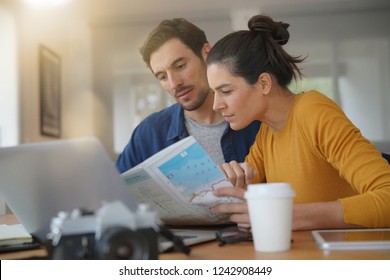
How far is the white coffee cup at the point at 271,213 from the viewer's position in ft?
2.21

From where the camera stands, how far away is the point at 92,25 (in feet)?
3.97

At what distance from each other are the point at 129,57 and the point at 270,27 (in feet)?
1.16

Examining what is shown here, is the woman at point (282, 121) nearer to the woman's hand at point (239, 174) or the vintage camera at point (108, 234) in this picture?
the woman's hand at point (239, 174)

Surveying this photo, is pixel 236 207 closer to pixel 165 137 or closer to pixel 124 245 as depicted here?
pixel 124 245

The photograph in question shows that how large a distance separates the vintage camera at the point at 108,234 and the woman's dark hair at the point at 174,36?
0.65 metres

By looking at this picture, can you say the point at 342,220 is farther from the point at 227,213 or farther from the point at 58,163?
the point at 58,163

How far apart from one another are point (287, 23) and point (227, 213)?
1.66 feet

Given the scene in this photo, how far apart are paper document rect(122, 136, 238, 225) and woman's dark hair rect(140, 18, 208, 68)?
405 mm

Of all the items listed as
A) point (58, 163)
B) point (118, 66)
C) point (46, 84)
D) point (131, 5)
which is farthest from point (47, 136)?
point (58, 163)

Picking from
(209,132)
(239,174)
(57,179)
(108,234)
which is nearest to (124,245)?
(108,234)

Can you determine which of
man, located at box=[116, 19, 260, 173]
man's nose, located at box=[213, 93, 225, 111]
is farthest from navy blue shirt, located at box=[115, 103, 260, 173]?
man's nose, located at box=[213, 93, 225, 111]

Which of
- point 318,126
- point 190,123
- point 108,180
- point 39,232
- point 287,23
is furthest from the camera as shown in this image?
point 190,123

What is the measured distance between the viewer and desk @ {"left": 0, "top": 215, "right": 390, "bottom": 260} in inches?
27.0

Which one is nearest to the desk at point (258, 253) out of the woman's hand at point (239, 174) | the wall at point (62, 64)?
the woman's hand at point (239, 174)
